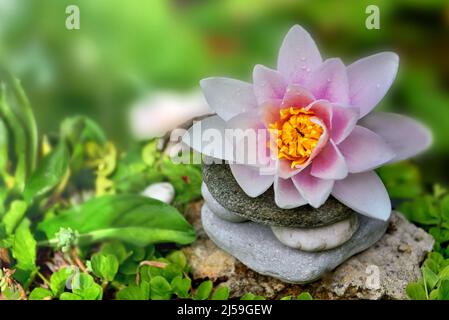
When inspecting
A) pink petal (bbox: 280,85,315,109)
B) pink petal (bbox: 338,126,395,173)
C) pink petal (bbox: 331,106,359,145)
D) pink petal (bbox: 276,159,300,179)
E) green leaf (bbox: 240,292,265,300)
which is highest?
pink petal (bbox: 280,85,315,109)

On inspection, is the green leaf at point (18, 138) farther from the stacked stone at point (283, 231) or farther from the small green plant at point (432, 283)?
the small green plant at point (432, 283)

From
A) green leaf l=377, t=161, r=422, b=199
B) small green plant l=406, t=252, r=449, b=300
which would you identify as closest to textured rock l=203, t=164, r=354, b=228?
small green plant l=406, t=252, r=449, b=300

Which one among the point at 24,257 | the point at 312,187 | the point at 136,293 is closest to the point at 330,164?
the point at 312,187

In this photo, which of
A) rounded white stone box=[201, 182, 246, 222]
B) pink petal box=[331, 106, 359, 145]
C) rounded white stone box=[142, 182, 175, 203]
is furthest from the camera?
rounded white stone box=[142, 182, 175, 203]

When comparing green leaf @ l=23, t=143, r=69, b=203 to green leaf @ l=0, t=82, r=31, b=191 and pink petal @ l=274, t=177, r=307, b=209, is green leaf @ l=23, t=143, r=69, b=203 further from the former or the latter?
pink petal @ l=274, t=177, r=307, b=209

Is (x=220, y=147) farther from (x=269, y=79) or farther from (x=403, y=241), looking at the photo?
(x=403, y=241)

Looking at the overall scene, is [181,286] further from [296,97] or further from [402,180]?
[402,180]
